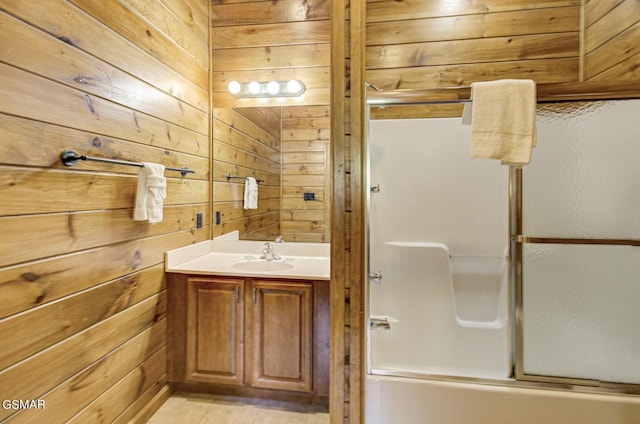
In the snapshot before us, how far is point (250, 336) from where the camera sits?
182 cm

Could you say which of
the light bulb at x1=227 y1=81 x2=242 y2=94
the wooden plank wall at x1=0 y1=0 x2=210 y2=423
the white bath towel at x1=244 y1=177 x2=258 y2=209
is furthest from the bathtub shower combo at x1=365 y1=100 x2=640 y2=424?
the wooden plank wall at x1=0 y1=0 x2=210 y2=423

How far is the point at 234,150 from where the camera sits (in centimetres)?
242

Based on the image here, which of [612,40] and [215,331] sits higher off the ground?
[612,40]

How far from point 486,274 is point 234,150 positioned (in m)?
2.19

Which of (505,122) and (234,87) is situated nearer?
(505,122)

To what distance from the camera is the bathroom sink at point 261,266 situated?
2.07m

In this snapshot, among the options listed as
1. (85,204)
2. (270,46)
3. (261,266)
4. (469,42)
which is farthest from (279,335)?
(469,42)

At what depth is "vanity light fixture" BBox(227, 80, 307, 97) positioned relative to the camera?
7.28ft

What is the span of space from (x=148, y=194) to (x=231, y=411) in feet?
4.51

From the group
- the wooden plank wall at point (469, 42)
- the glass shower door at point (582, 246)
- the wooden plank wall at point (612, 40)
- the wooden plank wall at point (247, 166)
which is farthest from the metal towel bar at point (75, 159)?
the wooden plank wall at point (612, 40)

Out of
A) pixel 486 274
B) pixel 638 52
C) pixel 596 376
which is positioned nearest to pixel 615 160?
pixel 638 52

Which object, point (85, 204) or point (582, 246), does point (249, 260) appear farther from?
point (582, 246)

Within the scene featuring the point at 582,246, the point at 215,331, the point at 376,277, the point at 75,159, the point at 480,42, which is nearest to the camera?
the point at 75,159

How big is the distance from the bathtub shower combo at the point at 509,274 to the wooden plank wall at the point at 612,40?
321 millimetres
